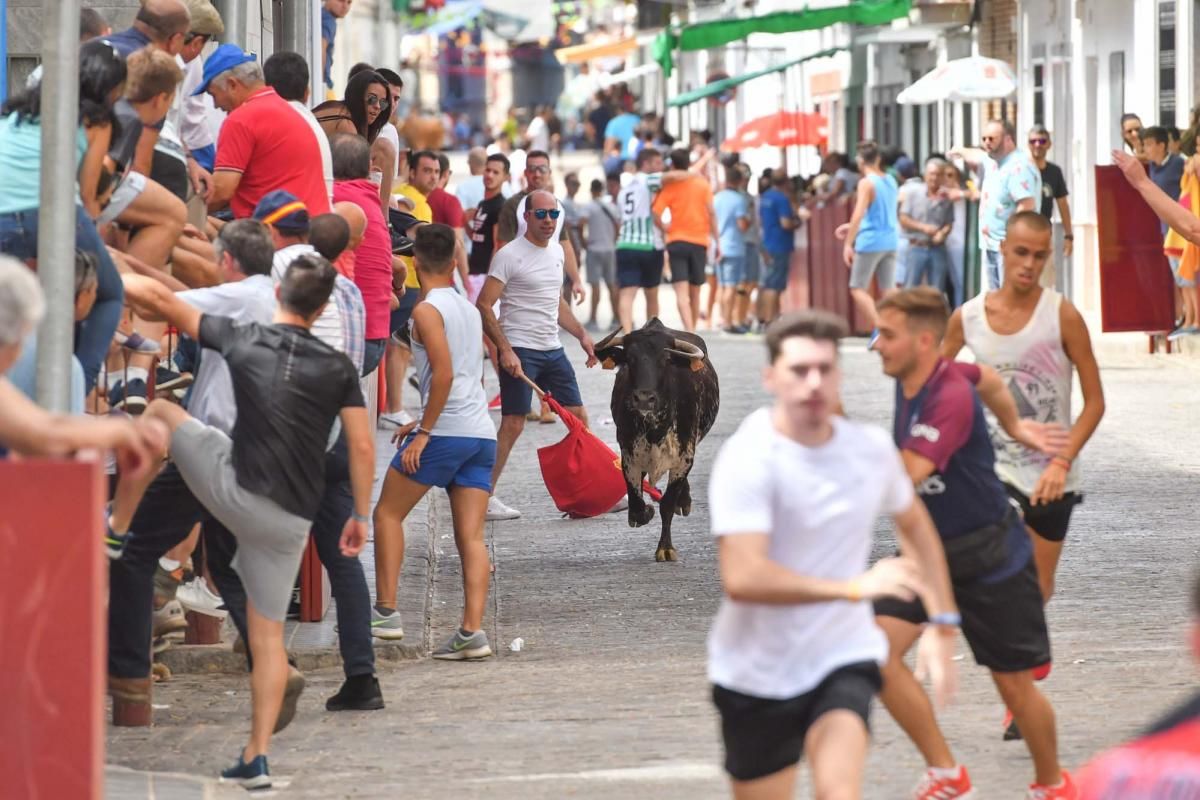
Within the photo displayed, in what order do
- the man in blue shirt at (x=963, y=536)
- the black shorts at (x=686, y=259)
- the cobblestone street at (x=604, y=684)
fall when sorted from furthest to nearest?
the black shorts at (x=686, y=259) < the cobblestone street at (x=604, y=684) < the man in blue shirt at (x=963, y=536)

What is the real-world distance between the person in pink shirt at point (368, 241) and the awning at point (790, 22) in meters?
19.8

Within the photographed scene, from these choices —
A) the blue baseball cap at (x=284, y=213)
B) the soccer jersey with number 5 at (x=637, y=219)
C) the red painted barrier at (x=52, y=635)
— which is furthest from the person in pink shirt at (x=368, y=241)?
the soccer jersey with number 5 at (x=637, y=219)

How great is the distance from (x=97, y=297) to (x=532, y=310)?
18.7ft

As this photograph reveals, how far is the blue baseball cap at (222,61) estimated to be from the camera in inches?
416

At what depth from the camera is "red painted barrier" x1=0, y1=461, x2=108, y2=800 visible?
537 cm

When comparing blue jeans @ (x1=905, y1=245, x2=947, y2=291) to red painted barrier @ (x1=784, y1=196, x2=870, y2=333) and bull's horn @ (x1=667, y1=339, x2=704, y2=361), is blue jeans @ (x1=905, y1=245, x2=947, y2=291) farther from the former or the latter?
bull's horn @ (x1=667, y1=339, x2=704, y2=361)

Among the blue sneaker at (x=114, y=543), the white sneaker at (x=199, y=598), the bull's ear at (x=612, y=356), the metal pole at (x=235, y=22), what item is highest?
the metal pole at (x=235, y=22)

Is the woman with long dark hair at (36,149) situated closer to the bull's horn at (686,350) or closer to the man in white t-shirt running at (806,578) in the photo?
the man in white t-shirt running at (806,578)

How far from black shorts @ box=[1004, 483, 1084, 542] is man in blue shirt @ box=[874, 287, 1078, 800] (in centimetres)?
62

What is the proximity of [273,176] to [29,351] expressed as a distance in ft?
10.3

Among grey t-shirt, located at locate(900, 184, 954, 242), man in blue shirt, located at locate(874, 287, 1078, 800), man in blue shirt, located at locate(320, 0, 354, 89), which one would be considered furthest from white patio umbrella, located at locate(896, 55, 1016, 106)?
man in blue shirt, located at locate(874, 287, 1078, 800)

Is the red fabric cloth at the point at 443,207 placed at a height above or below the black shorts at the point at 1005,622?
above

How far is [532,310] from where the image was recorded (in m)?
13.1

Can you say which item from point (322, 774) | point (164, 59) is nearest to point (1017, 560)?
point (322, 774)
